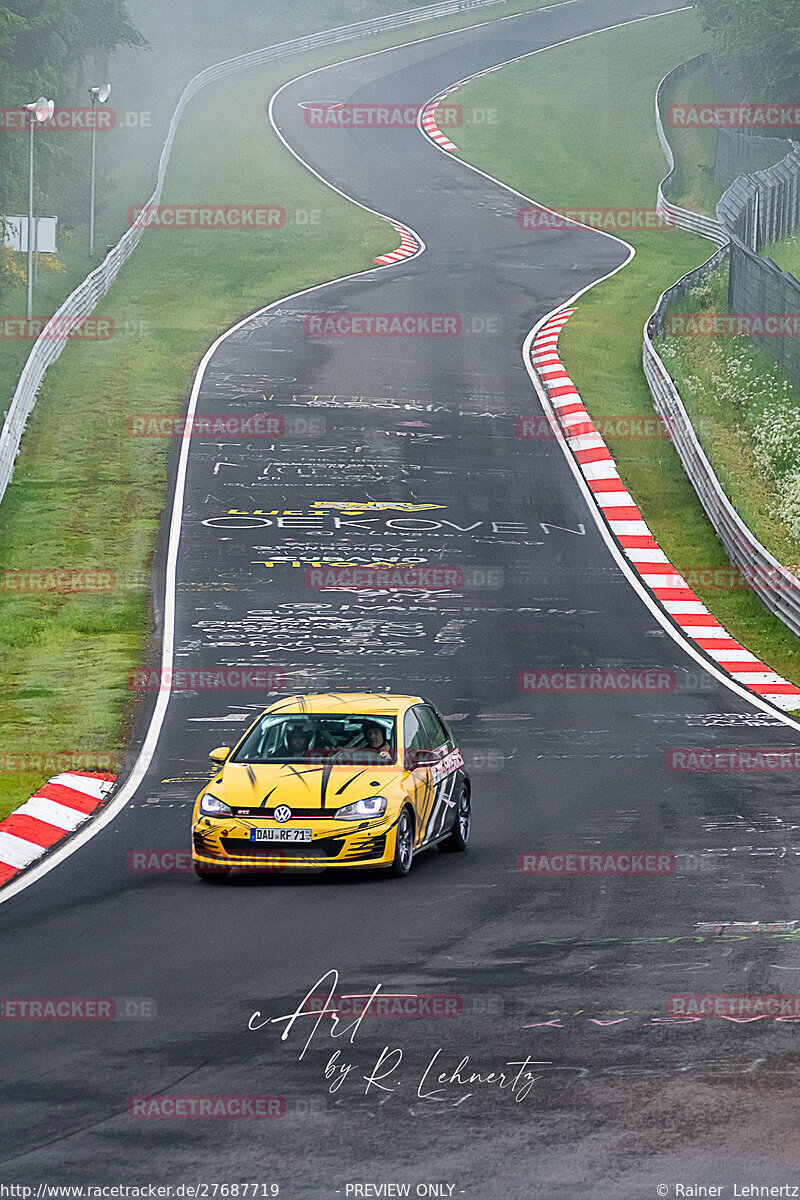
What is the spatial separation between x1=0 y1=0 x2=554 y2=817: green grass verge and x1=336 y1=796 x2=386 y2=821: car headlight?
15.1ft

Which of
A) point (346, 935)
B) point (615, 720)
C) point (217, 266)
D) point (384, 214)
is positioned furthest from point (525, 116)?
point (346, 935)

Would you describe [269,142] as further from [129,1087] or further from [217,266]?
[129,1087]

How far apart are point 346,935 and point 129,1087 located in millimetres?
3279

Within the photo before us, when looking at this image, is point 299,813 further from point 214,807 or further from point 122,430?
point 122,430

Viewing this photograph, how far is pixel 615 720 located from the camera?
20672 mm

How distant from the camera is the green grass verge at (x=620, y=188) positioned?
31422 millimetres
